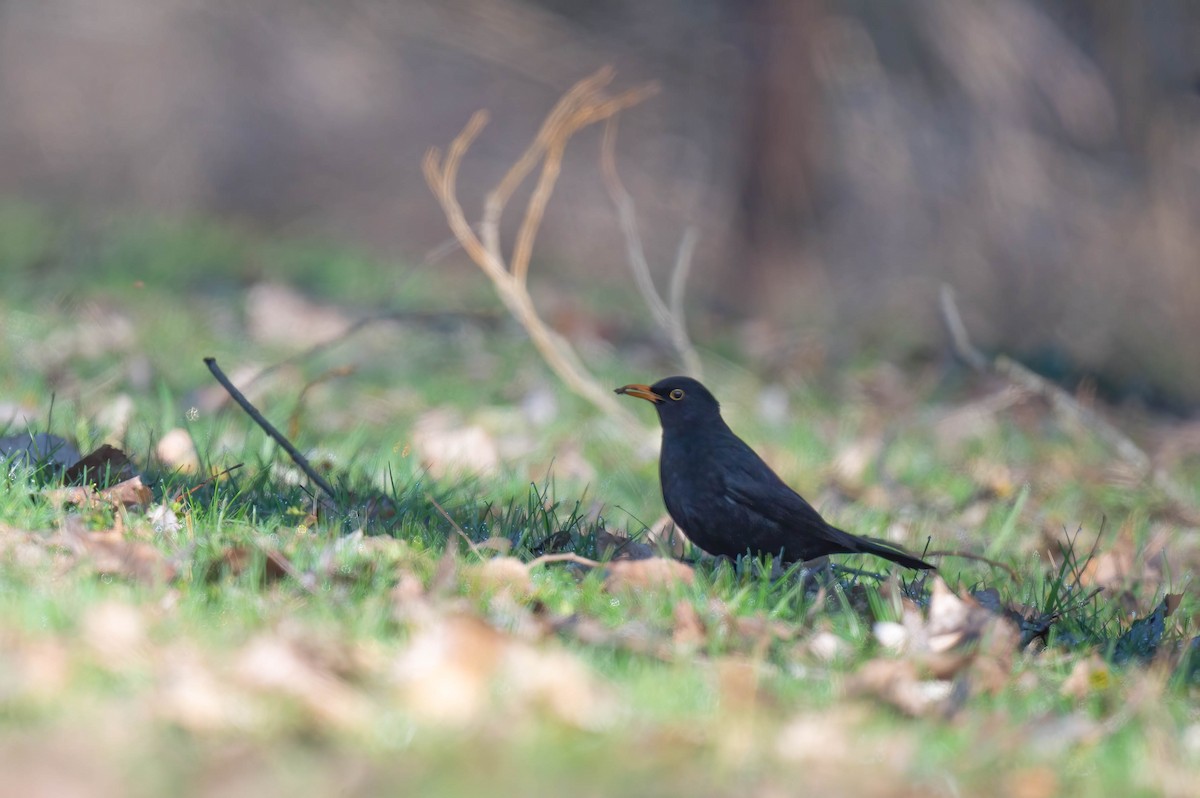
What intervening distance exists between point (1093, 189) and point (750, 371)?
3.89 metres

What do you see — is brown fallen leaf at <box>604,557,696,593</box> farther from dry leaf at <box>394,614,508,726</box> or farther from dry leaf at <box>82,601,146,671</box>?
dry leaf at <box>82,601,146,671</box>

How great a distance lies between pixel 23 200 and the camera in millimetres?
10945

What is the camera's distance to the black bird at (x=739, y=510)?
3.91 meters

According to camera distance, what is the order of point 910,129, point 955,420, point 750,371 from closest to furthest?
point 955,420 < point 750,371 < point 910,129

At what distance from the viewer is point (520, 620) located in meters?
2.94

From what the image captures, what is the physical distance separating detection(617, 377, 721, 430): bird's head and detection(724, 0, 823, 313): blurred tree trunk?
19.9 feet

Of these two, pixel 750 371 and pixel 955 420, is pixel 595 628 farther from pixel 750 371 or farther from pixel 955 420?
pixel 750 371

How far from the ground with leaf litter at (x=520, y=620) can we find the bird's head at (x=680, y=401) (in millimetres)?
435

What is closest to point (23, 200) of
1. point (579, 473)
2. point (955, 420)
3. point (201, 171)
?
point (201, 171)

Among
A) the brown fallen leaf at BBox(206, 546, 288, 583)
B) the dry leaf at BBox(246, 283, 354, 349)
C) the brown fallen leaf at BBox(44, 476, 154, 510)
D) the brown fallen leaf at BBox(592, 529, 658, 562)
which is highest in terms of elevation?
the brown fallen leaf at BBox(206, 546, 288, 583)

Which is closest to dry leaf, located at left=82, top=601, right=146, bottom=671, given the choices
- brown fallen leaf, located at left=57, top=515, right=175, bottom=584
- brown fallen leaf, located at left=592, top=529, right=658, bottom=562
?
brown fallen leaf, located at left=57, top=515, right=175, bottom=584

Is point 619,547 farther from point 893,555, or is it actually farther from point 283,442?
point 283,442

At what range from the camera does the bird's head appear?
4328mm

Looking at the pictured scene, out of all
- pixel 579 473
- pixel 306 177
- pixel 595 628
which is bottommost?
pixel 306 177
